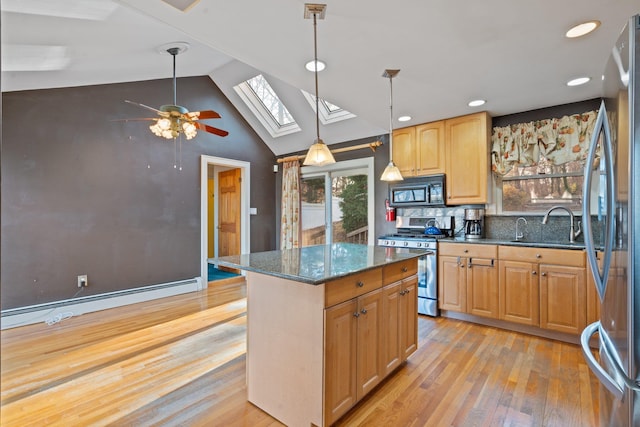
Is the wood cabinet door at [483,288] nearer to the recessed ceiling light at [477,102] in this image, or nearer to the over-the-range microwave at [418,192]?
the over-the-range microwave at [418,192]

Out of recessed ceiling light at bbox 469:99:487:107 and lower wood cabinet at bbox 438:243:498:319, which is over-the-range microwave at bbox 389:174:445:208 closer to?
lower wood cabinet at bbox 438:243:498:319

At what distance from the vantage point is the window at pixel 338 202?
4867mm

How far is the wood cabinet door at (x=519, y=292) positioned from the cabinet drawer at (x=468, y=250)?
0.47 feet

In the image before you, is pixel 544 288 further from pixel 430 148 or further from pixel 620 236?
pixel 620 236

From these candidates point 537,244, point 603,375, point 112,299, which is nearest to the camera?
point 603,375

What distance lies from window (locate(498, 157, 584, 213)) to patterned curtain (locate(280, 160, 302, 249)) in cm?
321

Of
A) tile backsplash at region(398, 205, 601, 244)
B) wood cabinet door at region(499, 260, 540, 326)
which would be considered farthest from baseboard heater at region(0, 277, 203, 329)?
wood cabinet door at region(499, 260, 540, 326)

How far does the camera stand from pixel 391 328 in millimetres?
2186

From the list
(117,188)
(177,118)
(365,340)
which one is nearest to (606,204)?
(365,340)

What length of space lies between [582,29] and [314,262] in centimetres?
226

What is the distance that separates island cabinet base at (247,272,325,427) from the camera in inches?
65.4

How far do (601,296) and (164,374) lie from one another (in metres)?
2.68

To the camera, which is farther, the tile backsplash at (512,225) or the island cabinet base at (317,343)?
the tile backsplash at (512,225)

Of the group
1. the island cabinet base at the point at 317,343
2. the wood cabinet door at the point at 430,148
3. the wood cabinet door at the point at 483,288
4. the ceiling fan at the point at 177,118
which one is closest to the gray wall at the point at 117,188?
the ceiling fan at the point at 177,118
